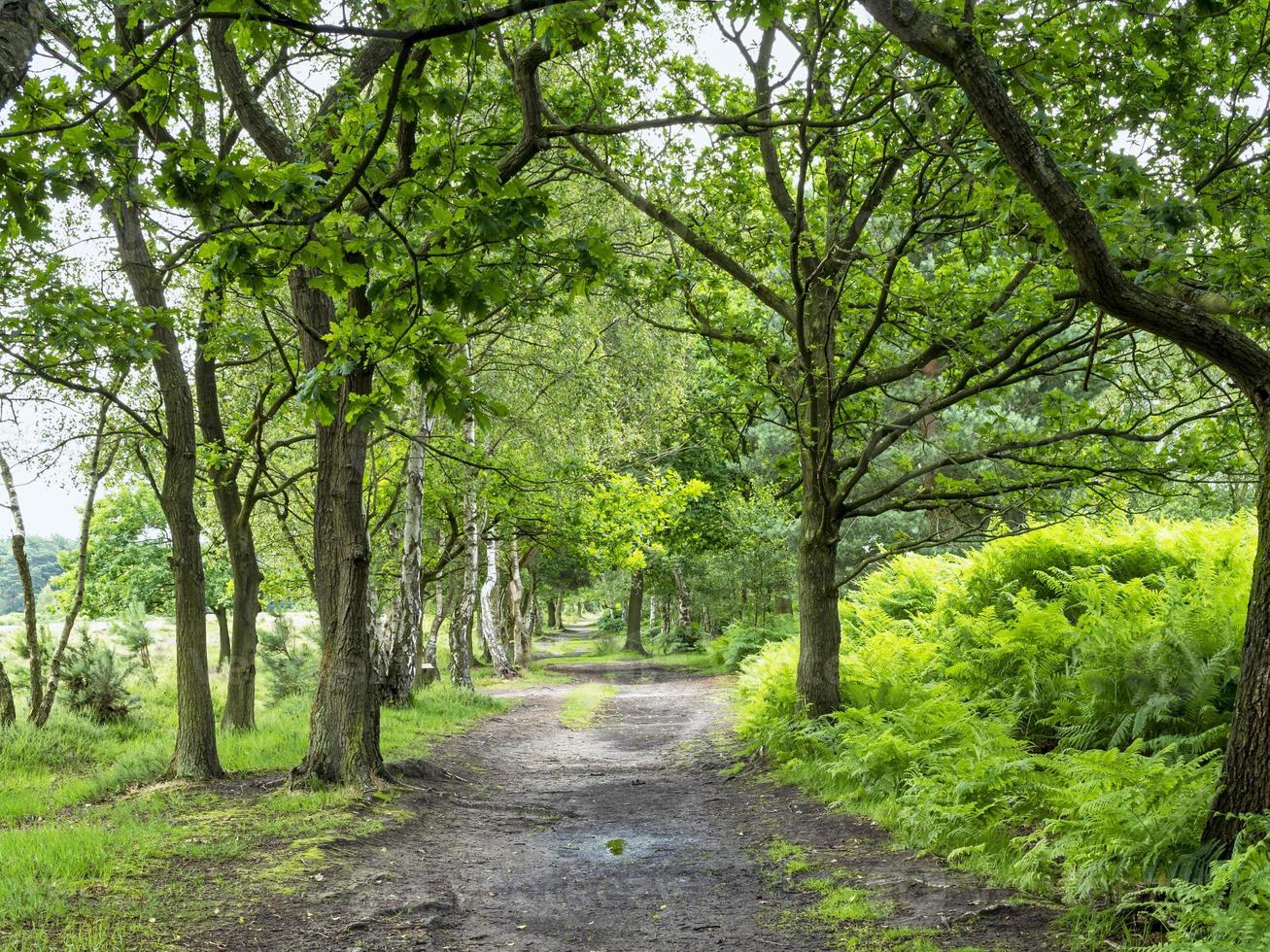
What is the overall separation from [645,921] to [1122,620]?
4.50 meters

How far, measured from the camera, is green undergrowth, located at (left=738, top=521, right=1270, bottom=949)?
4.21 meters

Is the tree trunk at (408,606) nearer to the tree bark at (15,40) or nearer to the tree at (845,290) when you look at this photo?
the tree at (845,290)

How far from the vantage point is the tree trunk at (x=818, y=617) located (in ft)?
30.8

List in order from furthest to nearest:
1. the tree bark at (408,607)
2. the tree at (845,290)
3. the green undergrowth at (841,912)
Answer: the tree bark at (408,607) < the tree at (845,290) < the green undergrowth at (841,912)

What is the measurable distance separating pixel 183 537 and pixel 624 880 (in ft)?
20.0

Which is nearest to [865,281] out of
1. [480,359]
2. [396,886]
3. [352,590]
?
[352,590]

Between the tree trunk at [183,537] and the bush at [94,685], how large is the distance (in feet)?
19.3

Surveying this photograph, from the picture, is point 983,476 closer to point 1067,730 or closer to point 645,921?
point 1067,730

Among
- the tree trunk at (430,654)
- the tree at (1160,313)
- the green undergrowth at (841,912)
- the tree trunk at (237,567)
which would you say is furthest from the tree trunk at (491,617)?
the tree at (1160,313)

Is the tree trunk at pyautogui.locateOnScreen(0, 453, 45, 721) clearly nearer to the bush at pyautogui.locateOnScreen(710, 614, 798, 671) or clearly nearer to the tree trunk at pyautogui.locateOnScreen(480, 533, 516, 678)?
the tree trunk at pyautogui.locateOnScreen(480, 533, 516, 678)

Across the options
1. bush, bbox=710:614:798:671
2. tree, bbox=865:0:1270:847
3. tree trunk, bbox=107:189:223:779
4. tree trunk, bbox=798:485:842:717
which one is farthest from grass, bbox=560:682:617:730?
tree, bbox=865:0:1270:847

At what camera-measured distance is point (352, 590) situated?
27.1 feet

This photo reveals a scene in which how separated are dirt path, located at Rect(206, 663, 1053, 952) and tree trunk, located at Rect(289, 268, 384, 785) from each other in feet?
2.58

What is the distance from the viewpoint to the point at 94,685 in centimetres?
1398
